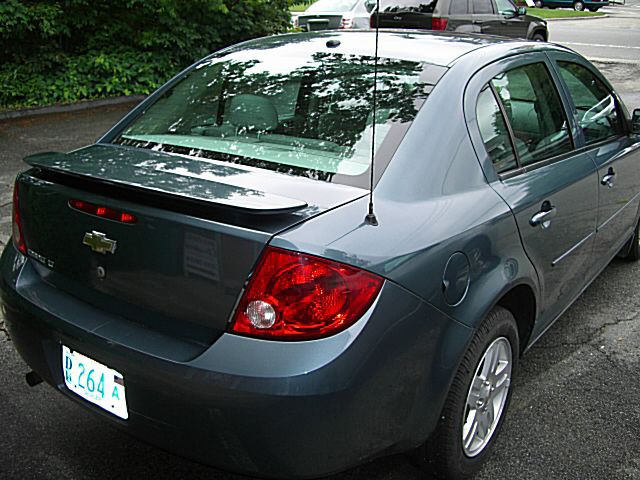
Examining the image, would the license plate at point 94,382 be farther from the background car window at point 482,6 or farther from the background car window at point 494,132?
the background car window at point 482,6

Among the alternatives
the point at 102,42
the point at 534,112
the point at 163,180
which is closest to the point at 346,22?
the point at 102,42

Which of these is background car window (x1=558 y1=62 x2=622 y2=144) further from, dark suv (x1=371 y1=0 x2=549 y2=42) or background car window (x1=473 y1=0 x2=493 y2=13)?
background car window (x1=473 y1=0 x2=493 y2=13)

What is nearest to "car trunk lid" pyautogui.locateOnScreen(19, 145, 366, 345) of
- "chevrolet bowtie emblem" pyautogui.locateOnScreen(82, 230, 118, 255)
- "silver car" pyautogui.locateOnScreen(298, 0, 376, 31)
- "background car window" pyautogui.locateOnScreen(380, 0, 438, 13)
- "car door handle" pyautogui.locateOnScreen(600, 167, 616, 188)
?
"chevrolet bowtie emblem" pyautogui.locateOnScreen(82, 230, 118, 255)

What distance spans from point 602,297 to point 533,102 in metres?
1.61

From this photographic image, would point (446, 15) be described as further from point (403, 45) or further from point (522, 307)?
point (522, 307)

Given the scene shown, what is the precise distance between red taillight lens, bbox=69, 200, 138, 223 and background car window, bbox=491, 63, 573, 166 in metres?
1.50

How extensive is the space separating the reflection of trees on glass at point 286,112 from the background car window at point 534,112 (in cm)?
45

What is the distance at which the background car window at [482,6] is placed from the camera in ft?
41.0

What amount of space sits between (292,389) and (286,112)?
4.04 feet

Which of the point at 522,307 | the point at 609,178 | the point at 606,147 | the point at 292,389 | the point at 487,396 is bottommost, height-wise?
the point at 487,396

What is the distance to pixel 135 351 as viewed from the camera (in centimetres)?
203

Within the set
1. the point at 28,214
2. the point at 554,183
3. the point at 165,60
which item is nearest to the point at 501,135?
the point at 554,183

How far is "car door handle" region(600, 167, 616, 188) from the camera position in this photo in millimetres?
3355

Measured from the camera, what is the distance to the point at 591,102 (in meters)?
3.62
